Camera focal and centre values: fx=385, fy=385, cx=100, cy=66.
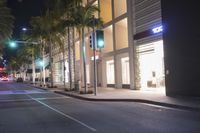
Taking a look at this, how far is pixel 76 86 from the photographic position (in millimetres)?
37188

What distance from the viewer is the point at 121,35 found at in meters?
38.8

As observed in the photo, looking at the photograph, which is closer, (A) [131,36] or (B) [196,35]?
(B) [196,35]

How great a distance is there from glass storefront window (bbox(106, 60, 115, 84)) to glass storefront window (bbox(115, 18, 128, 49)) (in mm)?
2737

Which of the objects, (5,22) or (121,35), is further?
(5,22)

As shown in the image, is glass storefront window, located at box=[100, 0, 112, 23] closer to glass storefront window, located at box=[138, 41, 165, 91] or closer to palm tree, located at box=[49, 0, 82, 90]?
palm tree, located at box=[49, 0, 82, 90]

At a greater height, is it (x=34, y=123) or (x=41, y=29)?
(x=41, y=29)

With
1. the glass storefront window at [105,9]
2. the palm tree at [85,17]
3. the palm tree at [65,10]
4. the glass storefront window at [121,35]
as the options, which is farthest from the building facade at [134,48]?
the palm tree at [65,10]

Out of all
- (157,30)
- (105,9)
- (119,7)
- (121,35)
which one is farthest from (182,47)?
(105,9)

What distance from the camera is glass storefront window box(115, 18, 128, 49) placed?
38344 millimetres

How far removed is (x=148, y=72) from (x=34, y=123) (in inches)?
789

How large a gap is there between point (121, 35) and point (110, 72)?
191 inches

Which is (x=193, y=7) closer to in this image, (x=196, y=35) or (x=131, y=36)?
(x=196, y=35)

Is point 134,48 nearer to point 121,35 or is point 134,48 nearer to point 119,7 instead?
point 121,35

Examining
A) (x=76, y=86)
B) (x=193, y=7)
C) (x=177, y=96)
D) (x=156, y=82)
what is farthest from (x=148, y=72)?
(x=193, y=7)
